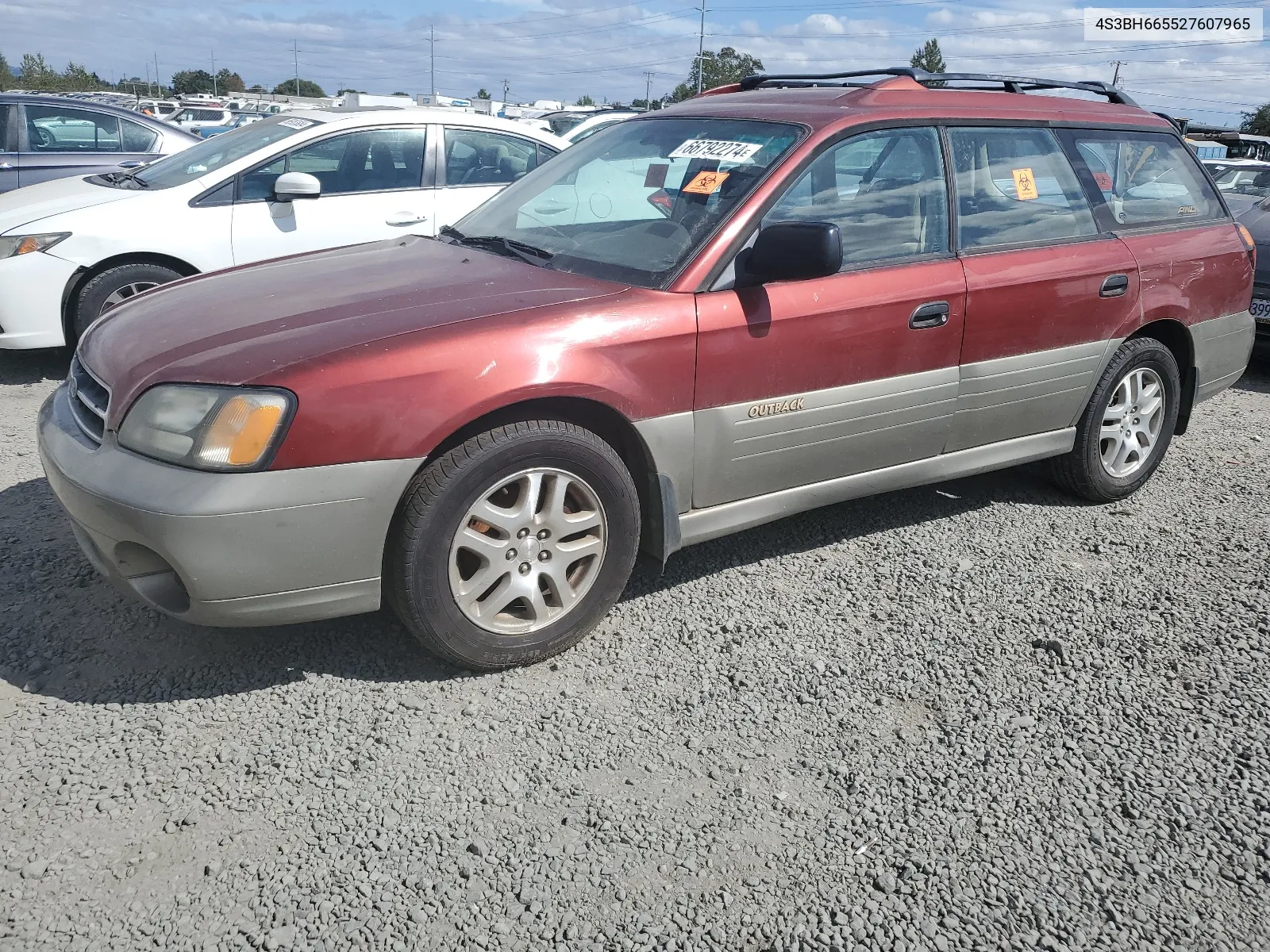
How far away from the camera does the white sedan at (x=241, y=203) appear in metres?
5.91

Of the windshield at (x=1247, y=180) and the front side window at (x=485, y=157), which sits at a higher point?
the windshield at (x=1247, y=180)

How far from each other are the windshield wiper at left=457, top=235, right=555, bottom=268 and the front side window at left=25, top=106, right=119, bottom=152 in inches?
265

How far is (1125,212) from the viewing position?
4.45 metres

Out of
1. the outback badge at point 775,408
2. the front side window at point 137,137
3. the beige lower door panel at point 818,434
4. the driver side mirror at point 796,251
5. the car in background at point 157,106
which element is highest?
the car in background at point 157,106

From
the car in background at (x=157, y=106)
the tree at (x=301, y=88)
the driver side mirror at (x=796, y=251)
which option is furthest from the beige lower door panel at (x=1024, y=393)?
the tree at (x=301, y=88)

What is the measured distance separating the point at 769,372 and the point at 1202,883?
72.3 inches

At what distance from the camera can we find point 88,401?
309 centimetres

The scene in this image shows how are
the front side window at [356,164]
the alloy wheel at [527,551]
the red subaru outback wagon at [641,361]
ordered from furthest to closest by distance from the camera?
1. the front side window at [356,164]
2. the alloy wheel at [527,551]
3. the red subaru outback wagon at [641,361]

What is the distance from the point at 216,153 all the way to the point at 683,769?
5567 millimetres

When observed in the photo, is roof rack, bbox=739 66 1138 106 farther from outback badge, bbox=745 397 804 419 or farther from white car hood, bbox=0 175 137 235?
white car hood, bbox=0 175 137 235

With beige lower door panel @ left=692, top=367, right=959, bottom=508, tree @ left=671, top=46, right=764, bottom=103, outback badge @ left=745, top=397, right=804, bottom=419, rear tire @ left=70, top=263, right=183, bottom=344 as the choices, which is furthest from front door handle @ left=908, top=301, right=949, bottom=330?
tree @ left=671, top=46, right=764, bottom=103

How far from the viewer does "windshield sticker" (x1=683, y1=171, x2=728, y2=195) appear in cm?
349

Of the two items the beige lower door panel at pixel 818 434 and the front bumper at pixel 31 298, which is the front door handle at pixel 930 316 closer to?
the beige lower door panel at pixel 818 434

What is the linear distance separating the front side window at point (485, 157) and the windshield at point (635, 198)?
286 cm
